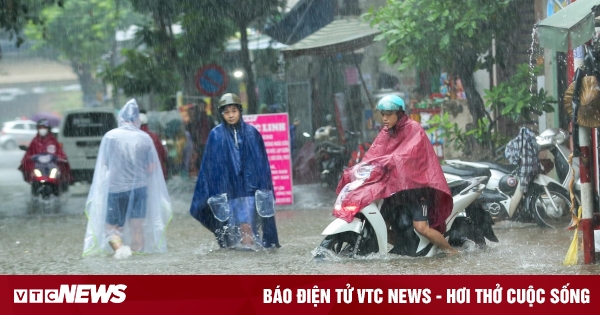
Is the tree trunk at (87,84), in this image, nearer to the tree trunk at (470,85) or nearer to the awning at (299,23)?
the awning at (299,23)

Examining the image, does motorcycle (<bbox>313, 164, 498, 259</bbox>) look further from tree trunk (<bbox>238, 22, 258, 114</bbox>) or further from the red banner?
tree trunk (<bbox>238, 22, 258, 114</bbox>)

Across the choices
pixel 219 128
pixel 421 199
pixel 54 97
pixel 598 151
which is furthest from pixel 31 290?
pixel 54 97

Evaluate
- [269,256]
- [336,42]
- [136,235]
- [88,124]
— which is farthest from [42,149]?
[269,256]

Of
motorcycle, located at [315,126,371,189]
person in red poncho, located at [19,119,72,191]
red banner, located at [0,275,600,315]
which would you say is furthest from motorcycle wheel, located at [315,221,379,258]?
person in red poncho, located at [19,119,72,191]

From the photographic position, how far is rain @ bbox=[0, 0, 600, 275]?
8.88m

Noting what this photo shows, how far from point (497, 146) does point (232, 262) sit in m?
5.30

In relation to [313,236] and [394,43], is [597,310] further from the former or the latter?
[394,43]

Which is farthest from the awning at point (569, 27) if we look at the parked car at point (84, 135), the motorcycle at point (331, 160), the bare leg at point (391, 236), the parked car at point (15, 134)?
the parked car at point (15, 134)

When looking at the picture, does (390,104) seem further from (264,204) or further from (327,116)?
(327,116)

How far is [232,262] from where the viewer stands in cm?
901

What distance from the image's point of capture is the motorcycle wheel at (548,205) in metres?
11.0

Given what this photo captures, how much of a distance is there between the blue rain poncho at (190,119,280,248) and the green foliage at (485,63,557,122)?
3.98 meters

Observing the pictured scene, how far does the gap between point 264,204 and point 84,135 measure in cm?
1225

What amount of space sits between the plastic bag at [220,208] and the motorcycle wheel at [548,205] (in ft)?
11.1
